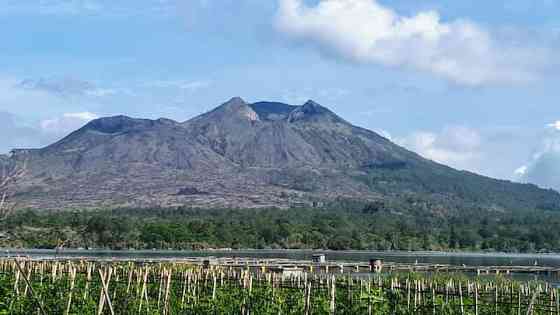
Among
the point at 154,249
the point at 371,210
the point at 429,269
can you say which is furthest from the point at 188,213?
the point at 429,269

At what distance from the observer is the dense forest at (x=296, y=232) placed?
414ft

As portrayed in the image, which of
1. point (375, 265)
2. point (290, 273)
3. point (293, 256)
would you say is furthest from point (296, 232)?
point (290, 273)

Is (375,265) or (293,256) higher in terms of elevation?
(375,265)

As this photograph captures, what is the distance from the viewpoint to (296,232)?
466ft

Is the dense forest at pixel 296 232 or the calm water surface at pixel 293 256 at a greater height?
the dense forest at pixel 296 232

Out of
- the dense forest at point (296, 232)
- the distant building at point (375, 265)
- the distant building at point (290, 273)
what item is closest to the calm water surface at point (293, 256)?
the dense forest at point (296, 232)

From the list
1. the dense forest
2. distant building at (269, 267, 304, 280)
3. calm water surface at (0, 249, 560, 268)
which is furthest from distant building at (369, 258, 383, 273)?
the dense forest

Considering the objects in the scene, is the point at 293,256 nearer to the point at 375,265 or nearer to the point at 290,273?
the point at 375,265

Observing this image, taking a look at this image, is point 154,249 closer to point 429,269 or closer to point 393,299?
point 429,269

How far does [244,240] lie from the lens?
450 ft

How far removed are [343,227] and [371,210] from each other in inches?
1861

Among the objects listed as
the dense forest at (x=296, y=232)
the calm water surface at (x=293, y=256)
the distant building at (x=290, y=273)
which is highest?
the dense forest at (x=296, y=232)

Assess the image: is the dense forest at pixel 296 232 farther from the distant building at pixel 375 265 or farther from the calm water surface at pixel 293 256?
the distant building at pixel 375 265

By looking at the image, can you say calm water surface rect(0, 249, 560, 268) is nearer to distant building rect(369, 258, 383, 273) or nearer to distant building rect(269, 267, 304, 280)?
distant building rect(369, 258, 383, 273)
